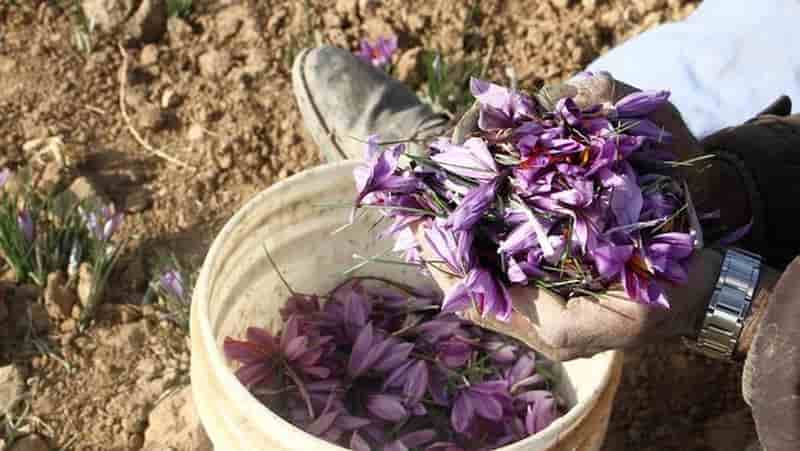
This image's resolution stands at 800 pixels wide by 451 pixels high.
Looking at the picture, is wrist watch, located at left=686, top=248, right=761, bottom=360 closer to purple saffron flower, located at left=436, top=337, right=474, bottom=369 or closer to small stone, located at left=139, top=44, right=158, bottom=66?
purple saffron flower, located at left=436, top=337, right=474, bottom=369

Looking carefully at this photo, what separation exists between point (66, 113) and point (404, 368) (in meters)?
1.19

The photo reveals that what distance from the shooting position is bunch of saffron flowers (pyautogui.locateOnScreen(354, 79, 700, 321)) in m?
1.16

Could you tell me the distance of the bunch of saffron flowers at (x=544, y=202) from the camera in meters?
1.16

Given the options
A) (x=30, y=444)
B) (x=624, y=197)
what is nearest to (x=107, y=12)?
(x=30, y=444)

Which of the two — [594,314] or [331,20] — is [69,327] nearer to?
[331,20]

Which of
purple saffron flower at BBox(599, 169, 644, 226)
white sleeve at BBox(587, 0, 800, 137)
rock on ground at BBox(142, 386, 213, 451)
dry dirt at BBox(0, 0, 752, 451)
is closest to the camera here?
purple saffron flower at BBox(599, 169, 644, 226)

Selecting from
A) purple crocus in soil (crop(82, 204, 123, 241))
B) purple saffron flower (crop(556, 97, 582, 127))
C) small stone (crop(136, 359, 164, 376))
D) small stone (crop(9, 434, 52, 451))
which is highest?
purple saffron flower (crop(556, 97, 582, 127))

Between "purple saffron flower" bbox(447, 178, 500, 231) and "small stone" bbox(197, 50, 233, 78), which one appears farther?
"small stone" bbox(197, 50, 233, 78)

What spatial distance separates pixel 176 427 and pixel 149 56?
1035 millimetres

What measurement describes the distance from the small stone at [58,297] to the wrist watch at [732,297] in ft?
4.16

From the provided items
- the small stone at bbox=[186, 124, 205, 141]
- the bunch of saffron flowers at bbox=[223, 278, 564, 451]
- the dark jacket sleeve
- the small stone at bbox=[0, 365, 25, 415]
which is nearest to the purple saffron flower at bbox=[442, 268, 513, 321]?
the bunch of saffron flowers at bbox=[223, 278, 564, 451]

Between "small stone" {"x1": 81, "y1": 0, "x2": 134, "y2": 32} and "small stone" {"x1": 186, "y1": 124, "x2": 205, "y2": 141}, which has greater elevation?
"small stone" {"x1": 81, "y1": 0, "x2": 134, "y2": 32}

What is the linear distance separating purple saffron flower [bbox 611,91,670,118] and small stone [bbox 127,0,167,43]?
1593 mm

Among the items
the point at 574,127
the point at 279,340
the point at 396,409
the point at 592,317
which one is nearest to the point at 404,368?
the point at 396,409
